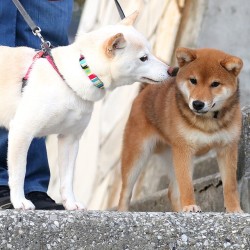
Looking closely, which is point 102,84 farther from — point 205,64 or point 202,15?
point 202,15

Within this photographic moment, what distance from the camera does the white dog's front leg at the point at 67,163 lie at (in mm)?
4312

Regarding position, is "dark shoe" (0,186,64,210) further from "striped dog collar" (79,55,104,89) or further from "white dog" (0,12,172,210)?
"striped dog collar" (79,55,104,89)

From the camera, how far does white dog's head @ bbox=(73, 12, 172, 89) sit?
13.5ft


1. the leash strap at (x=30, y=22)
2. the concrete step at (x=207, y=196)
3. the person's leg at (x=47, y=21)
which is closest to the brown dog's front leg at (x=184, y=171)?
the concrete step at (x=207, y=196)

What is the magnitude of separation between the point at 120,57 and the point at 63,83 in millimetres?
299

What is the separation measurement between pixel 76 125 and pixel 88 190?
4123mm

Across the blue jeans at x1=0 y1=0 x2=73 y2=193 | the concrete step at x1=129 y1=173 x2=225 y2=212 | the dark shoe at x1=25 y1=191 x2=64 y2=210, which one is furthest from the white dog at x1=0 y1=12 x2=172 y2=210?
the concrete step at x1=129 y1=173 x2=225 y2=212

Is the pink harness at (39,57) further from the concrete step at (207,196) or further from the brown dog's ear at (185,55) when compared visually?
the concrete step at (207,196)

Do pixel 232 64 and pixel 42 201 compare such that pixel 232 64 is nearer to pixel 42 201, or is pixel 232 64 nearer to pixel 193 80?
pixel 193 80

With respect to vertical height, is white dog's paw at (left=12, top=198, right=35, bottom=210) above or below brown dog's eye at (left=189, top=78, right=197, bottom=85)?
below

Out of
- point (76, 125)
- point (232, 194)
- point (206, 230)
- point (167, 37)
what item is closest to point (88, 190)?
point (167, 37)

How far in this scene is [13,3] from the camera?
4.62 m

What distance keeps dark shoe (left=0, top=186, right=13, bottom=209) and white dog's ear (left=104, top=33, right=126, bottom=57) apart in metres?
0.91

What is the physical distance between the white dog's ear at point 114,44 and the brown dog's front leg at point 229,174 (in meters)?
1.04
